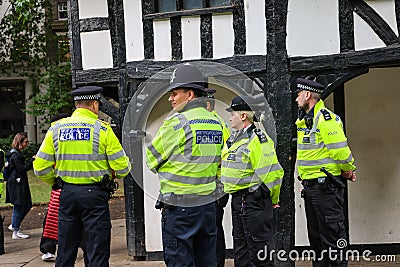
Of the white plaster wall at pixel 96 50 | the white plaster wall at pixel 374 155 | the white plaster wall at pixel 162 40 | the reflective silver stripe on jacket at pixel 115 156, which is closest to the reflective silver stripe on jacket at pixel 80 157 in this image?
the reflective silver stripe on jacket at pixel 115 156

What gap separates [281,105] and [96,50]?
2962 millimetres

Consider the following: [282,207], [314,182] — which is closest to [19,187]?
[282,207]

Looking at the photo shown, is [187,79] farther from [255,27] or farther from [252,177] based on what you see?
[255,27]

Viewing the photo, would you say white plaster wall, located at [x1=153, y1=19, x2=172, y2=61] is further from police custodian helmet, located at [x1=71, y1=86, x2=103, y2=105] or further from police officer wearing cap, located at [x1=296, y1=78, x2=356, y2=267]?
police custodian helmet, located at [x1=71, y1=86, x2=103, y2=105]

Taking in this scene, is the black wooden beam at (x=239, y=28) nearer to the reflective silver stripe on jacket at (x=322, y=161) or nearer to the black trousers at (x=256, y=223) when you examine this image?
the reflective silver stripe on jacket at (x=322, y=161)

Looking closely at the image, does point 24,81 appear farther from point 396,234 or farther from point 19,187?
point 396,234

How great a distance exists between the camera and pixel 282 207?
870cm

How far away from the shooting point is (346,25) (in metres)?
8.38

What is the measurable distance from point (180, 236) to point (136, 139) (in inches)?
163

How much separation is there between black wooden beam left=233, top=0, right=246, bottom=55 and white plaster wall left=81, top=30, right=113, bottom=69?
2.01m

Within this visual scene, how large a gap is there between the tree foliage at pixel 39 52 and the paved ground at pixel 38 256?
1424cm

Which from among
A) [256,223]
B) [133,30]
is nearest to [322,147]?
[256,223]

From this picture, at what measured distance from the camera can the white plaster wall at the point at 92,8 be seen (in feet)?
32.9

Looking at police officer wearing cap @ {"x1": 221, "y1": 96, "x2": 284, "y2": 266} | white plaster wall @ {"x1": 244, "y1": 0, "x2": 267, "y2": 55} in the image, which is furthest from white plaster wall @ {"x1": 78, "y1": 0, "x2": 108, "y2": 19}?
police officer wearing cap @ {"x1": 221, "y1": 96, "x2": 284, "y2": 266}
